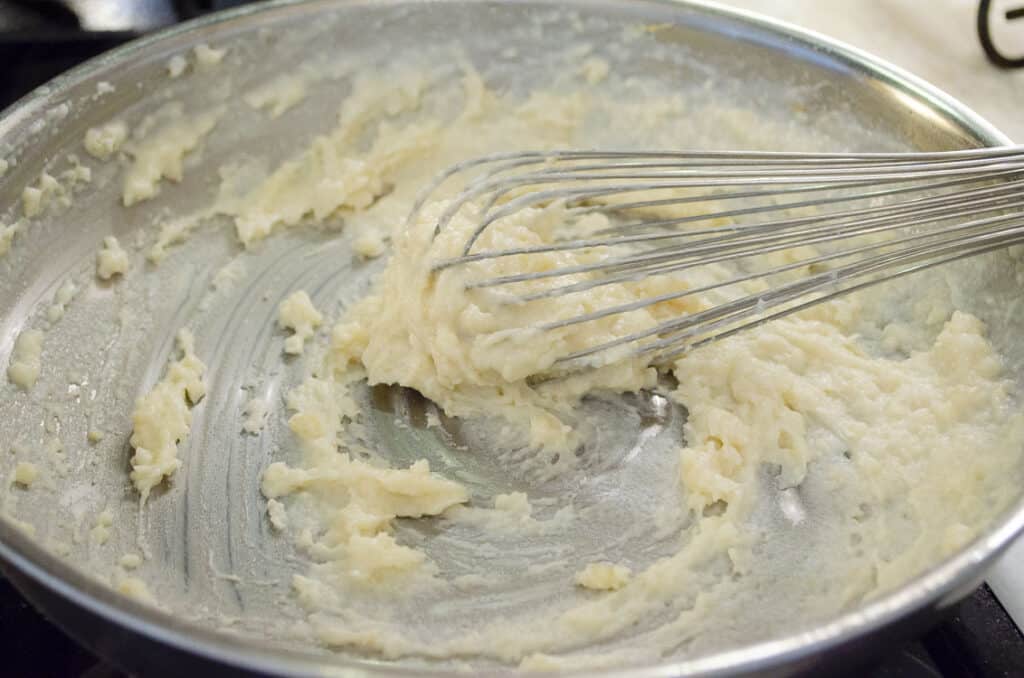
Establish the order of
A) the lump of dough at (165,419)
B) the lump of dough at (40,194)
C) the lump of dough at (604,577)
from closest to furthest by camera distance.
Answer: the lump of dough at (604,577)
the lump of dough at (165,419)
the lump of dough at (40,194)

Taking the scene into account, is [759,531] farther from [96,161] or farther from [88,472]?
[96,161]

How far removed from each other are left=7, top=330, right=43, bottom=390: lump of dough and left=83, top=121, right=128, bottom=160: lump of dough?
311 millimetres

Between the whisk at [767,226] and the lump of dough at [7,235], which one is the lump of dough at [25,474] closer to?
the lump of dough at [7,235]

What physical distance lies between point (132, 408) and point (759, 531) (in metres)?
0.86

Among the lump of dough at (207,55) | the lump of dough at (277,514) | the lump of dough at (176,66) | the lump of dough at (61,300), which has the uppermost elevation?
the lump of dough at (207,55)

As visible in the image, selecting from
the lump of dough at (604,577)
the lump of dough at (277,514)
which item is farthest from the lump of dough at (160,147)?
the lump of dough at (604,577)

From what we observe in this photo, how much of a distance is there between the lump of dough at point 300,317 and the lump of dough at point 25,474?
41 centimetres

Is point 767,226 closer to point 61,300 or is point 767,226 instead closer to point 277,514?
point 277,514

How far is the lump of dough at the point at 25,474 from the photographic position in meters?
1.16

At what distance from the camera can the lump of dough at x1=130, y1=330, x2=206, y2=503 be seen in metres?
1.23

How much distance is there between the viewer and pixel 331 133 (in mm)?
1717

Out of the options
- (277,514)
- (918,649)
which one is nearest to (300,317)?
(277,514)

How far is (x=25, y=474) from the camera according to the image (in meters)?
1.16

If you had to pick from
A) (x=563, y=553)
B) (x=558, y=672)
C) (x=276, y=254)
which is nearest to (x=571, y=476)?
(x=563, y=553)
